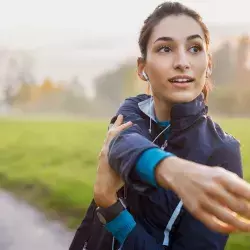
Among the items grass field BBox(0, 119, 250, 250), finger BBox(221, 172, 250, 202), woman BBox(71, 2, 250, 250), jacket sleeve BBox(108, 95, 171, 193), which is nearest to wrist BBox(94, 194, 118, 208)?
woman BBox(71, 2, 250, 250)

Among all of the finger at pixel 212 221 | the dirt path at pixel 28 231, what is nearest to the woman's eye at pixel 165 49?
the finger at pixel 212 221

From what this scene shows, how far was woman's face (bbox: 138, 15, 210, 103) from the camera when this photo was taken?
783mm

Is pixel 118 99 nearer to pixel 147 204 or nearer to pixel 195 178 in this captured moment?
pixel 147 204

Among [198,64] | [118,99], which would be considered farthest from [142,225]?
[118,99]

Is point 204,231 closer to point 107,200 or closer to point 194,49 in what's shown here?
point 107,200

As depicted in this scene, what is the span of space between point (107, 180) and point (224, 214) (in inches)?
11.4

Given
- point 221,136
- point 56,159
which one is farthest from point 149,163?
point 56,159

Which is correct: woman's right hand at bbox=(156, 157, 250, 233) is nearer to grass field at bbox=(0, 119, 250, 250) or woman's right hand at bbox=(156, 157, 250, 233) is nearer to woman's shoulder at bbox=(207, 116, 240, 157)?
woman's shoulder at bbox=(207, 116, 240, 157)

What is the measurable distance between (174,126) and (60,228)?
1.63 meters

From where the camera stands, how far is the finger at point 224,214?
Result: 0.46 m

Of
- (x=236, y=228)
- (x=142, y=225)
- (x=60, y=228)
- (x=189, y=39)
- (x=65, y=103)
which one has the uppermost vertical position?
(x=189, y=39)

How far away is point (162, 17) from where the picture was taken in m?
0.83

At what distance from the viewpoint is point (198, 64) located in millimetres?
804

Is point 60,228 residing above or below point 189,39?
below
